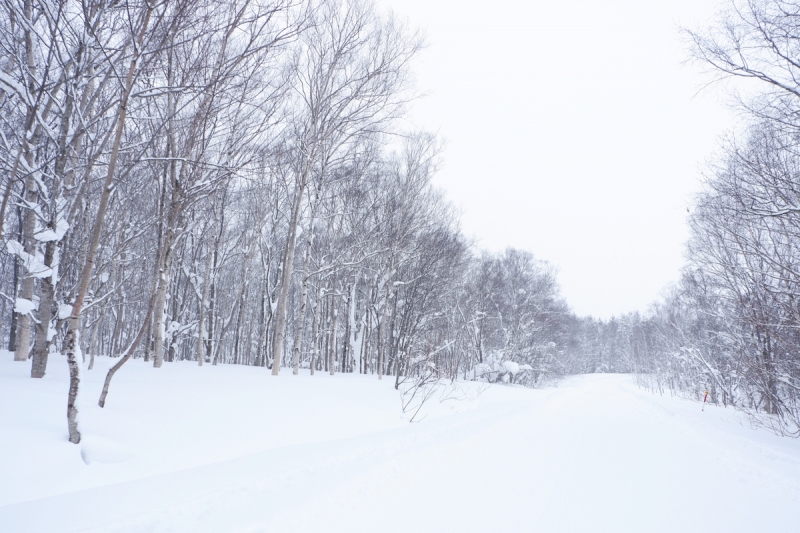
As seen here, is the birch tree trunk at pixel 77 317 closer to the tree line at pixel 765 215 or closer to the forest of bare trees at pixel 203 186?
the forest of bare trees at pixel 203 186

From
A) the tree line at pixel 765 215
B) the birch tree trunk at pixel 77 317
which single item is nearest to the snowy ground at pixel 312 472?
the birch tree trunk at pixel 77 317

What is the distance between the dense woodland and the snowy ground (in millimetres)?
732

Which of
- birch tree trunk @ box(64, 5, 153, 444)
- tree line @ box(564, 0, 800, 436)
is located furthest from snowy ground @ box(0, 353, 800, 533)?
tree line @ box(564, 0, 800, 436)

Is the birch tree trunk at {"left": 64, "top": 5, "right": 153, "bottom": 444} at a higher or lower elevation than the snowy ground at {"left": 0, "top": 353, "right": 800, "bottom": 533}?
higher

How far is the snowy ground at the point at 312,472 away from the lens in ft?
11.3

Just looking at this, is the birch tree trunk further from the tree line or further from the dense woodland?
the tree line

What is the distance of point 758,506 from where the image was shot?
186 inches

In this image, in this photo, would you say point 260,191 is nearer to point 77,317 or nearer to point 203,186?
point 203,186

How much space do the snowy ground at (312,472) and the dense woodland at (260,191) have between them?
2.40ft

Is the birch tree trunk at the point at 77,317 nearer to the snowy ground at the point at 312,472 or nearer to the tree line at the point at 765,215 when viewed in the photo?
the snowy ground at the point at 312,472

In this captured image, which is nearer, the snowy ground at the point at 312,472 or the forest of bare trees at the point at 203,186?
the snowy ground at the point at 312,472

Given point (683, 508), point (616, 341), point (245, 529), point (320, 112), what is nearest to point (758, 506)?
point (683, 508)

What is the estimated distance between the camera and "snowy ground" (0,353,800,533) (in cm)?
344

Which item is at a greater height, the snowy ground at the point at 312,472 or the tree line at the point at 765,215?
the tree line at the point at 765,215
